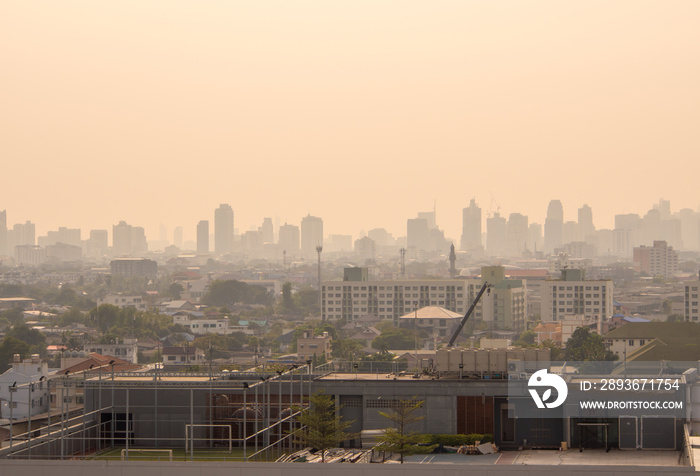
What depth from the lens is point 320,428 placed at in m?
24.9

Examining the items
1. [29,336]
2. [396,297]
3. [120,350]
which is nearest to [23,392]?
[120,350]

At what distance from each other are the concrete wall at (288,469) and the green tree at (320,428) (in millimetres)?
2952

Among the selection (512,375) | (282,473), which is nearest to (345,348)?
(512,375)

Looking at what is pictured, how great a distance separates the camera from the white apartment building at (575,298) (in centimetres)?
14412

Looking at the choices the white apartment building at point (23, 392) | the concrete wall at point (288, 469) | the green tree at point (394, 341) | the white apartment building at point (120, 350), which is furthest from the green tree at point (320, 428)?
the green tree at point (394, 341)

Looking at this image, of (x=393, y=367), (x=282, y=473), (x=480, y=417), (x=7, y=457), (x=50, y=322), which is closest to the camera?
(x=282, y=473)

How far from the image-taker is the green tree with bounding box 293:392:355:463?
24.7m

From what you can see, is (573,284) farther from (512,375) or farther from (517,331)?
(512,375)

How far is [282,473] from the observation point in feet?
68.9

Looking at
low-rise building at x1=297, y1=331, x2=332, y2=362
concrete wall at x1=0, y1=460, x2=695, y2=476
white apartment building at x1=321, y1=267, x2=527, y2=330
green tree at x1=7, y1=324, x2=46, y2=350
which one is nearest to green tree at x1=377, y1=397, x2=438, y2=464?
concrete wall at x1=0, y1=460, x2=695, y2=476

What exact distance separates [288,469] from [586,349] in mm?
71208

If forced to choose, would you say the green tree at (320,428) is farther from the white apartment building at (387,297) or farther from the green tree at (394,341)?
the white apartment building at (387,297)

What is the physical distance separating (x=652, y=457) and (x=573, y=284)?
12861 cm

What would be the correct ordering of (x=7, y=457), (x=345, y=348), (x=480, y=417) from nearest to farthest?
(x=7, y=457) < (x=480, y=417) < (x=345, y=348)
